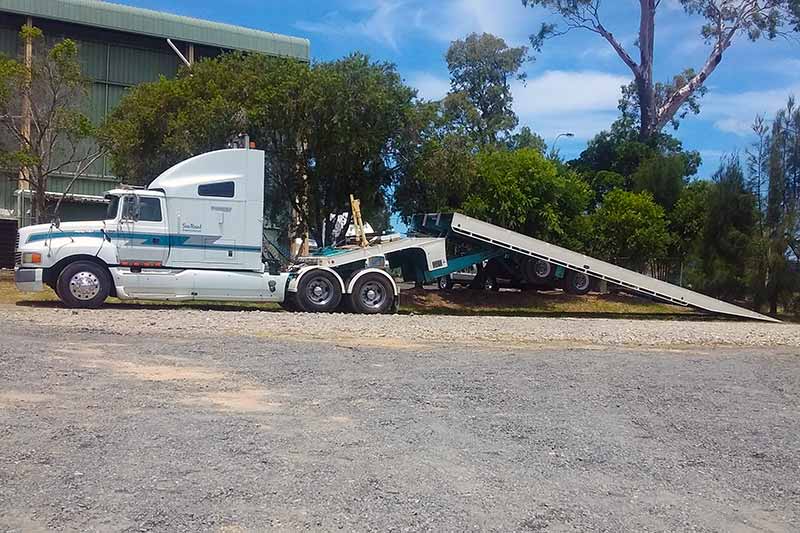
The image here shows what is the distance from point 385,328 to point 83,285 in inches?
282

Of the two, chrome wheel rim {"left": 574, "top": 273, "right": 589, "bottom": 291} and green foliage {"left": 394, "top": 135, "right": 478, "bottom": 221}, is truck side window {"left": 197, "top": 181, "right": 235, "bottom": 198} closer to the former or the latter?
green foliage {"left": 394, "top": 135, "right": 478, "bottom": 221}

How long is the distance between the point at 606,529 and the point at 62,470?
12.8 feet

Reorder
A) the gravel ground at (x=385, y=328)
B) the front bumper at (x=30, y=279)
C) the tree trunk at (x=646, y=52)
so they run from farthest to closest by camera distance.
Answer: the tree trunk at (x=646, y=52), the front bumper at (x=30, y=279), the gravel ground at (x=385, y=328)

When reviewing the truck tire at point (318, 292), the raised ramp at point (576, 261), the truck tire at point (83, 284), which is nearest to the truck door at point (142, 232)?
the truck tire at point (83, 284)

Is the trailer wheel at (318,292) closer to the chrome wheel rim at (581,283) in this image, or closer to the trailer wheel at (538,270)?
the trailer wheel at (538,270)

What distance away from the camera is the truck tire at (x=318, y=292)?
21344 mm

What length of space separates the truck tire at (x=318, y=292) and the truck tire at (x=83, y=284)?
187 inches

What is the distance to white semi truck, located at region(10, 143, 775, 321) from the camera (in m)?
19.1

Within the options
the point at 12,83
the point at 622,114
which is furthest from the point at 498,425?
the point at 622,114

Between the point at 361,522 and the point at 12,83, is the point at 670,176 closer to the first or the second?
the point at 12,83

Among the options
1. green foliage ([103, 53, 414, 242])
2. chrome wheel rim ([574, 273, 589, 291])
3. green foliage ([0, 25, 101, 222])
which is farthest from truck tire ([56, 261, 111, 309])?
chrome wheel rim ([574, 273, 589, 291])

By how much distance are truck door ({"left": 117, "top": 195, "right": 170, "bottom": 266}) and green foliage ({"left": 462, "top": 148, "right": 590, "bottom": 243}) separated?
11.3 m

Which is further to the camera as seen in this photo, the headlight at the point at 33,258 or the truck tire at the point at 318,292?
the truck tire at the point at 318,292

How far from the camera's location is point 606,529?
18.0ft
